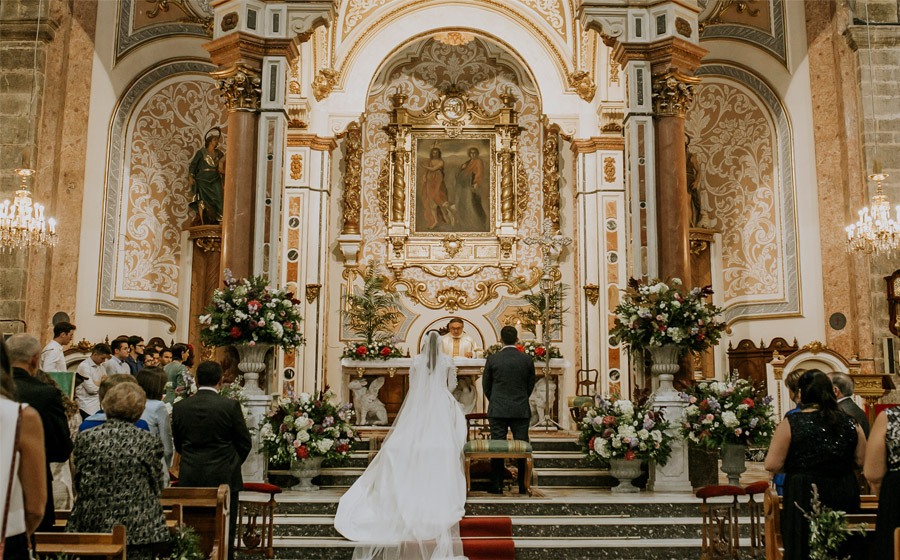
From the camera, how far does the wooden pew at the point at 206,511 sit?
209 inches

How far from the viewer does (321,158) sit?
15.5 metres

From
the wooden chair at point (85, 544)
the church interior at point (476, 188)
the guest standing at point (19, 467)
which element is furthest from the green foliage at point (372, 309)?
the guest standing at point (19, 467)

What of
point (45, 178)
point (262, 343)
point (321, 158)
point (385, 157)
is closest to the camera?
point (262, 343)

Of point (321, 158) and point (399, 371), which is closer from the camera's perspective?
point (399, 371)

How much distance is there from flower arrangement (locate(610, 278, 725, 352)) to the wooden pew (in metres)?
5.14

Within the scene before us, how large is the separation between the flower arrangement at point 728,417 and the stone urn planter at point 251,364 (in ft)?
14.9

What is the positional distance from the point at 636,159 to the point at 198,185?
7.24m

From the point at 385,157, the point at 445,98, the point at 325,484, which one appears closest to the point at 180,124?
the point at 385,157

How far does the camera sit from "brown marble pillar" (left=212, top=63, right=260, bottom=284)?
10203 millimetres

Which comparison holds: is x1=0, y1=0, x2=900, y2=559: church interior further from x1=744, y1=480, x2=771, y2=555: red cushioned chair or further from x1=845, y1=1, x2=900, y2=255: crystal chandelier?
x1=744, y1=480, x2=771, y2=555: red cushioned chair

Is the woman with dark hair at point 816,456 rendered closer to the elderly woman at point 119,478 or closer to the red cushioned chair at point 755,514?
the red cushioned chair at point 755,514

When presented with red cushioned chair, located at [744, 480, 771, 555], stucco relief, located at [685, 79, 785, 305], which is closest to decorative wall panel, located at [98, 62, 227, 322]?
stucco relief, located at [685, 79, 785, 305]

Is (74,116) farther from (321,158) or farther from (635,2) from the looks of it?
(635,2)

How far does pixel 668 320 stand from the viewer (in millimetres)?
9219
